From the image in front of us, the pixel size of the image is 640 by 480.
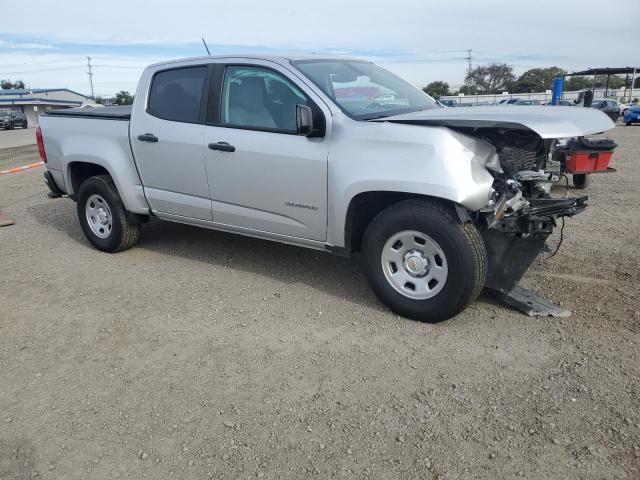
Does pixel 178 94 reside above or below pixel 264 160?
above

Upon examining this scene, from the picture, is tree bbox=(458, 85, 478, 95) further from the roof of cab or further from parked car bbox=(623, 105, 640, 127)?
the roof of cab

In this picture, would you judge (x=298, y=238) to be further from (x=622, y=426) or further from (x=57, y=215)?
(x=57, y=215)

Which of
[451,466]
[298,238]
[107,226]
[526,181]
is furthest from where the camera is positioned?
[107,226]

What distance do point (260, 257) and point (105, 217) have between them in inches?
70.0

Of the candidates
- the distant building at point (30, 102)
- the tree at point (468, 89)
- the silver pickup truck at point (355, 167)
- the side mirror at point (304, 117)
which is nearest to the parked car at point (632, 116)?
the silver pickup truck at point (355, 167)

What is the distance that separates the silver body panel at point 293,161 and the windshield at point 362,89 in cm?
15

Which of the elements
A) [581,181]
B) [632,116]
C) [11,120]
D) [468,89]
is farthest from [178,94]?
[468,89]

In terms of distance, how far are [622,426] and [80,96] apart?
103 m

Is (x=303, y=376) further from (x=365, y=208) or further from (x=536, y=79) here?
(x=536, y=79)

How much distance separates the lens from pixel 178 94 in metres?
5.02

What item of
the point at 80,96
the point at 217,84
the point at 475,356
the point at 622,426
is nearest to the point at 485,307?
the point at 475,356

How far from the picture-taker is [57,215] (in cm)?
777

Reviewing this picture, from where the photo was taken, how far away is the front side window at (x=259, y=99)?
4.25 m

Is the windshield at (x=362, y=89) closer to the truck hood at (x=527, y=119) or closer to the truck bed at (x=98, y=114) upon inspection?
the truck hood at (x=527, y=119)
